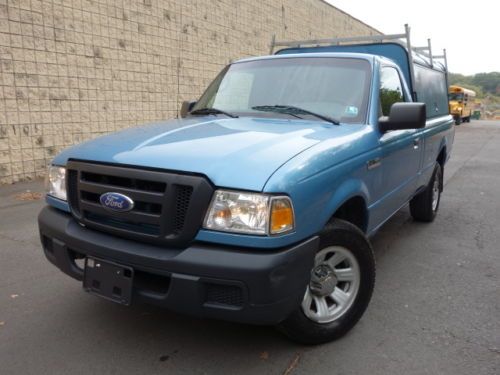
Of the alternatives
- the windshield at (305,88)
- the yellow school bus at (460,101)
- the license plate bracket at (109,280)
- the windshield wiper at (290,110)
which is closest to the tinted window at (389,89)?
the windshield at (305,88)

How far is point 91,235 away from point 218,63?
31.7ft

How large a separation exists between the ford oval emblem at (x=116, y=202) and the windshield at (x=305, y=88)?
1469 millimetres

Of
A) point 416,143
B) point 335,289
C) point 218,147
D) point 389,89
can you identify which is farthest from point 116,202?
point 416,143

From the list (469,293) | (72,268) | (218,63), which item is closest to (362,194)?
(469,293)

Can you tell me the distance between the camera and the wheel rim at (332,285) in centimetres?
274

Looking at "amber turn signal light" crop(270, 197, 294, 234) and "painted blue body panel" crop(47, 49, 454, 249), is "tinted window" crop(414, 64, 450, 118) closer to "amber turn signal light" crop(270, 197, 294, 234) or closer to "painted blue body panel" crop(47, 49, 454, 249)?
"painted blue body panel" crop(47, 49, 454, 249)

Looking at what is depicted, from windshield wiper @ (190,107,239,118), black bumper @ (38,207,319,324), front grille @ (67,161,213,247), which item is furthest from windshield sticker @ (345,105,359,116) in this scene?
front grille @ (67,161,213,247)

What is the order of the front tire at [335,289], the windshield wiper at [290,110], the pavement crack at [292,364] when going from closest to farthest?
the pavement crack at [292,364] < the front tire at [335,289] < the windshield wiper at [290,110]

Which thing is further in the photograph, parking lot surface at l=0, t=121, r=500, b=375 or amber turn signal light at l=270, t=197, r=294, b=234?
parking lot surface at l=0, t=121, r=500, b=375

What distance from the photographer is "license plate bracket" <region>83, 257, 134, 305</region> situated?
239 centimetres

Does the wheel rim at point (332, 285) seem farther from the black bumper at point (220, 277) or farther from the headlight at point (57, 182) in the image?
the headlight at point (57, 182)

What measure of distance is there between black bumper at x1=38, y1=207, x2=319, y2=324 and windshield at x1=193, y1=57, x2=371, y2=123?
139 cm

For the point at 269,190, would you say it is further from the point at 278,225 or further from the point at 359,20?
the point at 359,20

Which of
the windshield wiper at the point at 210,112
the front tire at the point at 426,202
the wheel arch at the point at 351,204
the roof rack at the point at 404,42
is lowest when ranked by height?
the front tire at the point at 426,202
